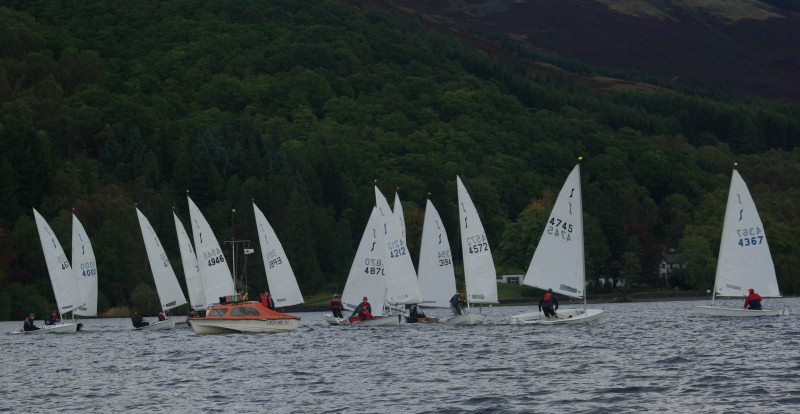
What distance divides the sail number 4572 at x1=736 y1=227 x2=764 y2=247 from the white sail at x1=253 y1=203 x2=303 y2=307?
83.0ft

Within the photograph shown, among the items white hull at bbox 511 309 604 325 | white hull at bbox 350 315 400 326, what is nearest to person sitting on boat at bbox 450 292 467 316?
white hull at bbox 350 315 400 326

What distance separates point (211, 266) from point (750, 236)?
31046mm

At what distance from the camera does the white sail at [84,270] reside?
7400 cm

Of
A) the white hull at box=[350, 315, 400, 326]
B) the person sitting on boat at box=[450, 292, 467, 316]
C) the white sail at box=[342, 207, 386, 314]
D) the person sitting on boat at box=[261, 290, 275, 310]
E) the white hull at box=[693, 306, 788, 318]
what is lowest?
the white hull at box=[693, 306, 788, 318]

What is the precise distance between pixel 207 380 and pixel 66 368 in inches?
367

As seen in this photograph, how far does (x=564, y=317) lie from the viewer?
60344 mm

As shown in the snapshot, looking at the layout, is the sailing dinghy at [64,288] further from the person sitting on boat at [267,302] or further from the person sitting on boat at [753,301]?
the person sitting on boat at [753,301]

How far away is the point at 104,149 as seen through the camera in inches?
6713

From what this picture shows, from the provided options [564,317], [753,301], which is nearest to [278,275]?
[564,317]

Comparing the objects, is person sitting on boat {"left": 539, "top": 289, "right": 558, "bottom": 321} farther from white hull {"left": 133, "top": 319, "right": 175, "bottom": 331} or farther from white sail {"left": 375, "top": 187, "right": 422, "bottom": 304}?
white hull {"left": 133, "top": 319, "right": 175, "bottom": 331}

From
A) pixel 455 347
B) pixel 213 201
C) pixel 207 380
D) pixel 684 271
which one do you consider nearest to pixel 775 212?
pixel 684 271

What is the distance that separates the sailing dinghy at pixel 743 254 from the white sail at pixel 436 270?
49.9 ft

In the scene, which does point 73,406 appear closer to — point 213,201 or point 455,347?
point 455,347

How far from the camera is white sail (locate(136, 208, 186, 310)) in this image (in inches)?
2862
